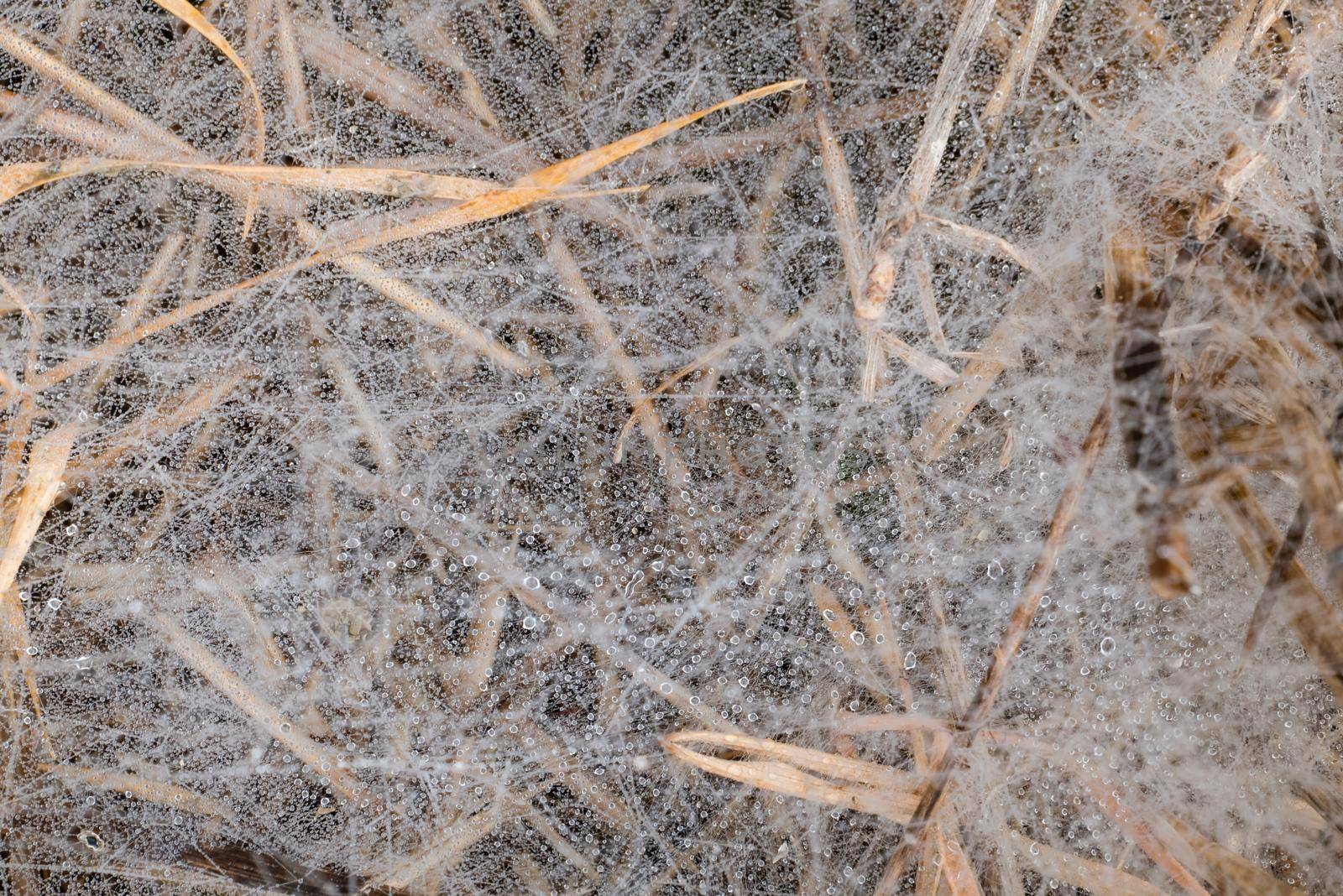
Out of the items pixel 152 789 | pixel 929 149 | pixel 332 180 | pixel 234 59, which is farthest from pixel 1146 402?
pixel 152 789

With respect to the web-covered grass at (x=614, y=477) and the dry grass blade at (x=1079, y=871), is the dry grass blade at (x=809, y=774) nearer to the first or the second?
the web-covered grass at (x=614, y=477)

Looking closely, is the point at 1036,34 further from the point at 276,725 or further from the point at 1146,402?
the point at 276,725

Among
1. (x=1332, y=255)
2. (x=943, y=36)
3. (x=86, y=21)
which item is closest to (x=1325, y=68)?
(x=1332, y=255)

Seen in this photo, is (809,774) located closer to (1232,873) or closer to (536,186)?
(1232,873)

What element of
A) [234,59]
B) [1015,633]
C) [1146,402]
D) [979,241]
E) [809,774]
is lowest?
[809,774]

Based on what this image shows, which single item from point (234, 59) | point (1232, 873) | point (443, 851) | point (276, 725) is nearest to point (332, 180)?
point (234, 59)

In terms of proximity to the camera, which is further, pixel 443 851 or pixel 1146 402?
pixel 443 851

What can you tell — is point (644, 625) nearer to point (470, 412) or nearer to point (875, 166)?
point (470, 412)

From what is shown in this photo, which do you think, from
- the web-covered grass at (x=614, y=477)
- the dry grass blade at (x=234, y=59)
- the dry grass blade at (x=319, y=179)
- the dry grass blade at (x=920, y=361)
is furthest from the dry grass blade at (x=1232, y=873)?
the dry grass blade at (x=234, y=59)

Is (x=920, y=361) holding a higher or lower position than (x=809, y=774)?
higher

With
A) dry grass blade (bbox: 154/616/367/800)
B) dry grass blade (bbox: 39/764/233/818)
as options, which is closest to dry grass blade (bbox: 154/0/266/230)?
dry grass blade (bbox: 154/616/367/800)
